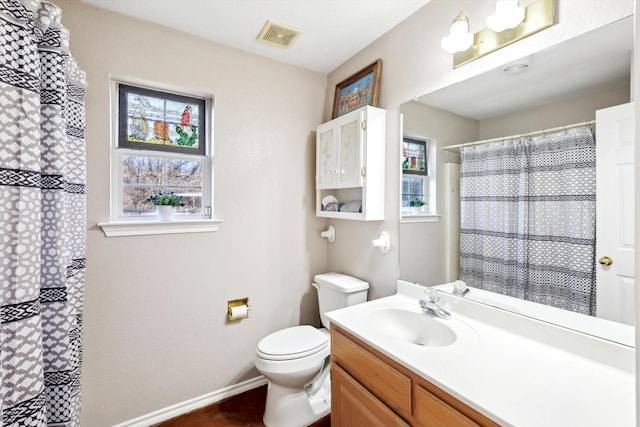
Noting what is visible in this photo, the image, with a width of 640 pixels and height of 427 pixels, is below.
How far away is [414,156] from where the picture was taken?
62.4 inches

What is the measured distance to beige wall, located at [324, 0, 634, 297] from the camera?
3.30ft

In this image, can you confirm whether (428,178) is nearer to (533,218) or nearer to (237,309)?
(533,218)

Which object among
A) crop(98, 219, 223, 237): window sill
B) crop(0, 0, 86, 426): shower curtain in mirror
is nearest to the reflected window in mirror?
crop(98, 219, 223, 237): window sill

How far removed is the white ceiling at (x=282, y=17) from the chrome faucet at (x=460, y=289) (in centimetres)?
145

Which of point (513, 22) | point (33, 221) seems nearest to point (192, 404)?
point (33, 221)

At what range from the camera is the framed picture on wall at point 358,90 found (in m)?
1.76

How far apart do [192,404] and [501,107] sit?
236cm

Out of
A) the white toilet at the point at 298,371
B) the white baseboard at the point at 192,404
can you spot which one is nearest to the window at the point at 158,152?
the white toilet at the point at 298,371

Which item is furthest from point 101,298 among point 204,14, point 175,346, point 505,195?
point 505,195

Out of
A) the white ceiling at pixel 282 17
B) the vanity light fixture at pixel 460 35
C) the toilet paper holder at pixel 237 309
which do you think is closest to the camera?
the vanity light fixture at pixel 460 35

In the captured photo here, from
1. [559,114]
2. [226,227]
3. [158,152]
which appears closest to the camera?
[559,114]

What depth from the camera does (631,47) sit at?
862 millimetres

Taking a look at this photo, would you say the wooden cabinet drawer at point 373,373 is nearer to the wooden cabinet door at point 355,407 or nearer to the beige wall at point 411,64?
the wooden cabinet door at point 355,407

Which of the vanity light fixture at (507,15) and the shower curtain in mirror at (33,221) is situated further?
the vanity light fixture at (507,15)
